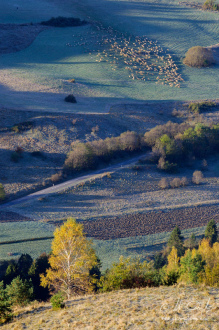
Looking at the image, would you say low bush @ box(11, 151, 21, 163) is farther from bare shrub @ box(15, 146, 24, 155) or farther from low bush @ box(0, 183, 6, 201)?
low bush @ box(0, 183, 6, 201)

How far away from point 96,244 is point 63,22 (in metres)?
93.4

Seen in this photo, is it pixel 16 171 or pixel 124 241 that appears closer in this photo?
pixel 124 241

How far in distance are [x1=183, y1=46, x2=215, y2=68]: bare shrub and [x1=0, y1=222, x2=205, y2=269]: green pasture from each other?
6618cm

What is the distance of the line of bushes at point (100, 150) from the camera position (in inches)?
2212

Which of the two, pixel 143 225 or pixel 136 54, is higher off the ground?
pixel 136 54

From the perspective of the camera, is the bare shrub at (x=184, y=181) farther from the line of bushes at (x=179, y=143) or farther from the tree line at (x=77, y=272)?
the tree line at (x=77, y=272)

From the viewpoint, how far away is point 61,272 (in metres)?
27.0

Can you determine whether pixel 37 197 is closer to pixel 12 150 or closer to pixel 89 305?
pixel 12 150

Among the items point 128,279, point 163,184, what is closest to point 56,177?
point 163,184

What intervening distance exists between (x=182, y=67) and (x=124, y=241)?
67.9 metres

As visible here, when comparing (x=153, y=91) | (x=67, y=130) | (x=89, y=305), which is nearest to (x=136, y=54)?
(x=153, y=91)

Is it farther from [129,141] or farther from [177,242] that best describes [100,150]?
[177,242]

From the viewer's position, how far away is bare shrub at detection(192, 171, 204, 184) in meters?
56.2

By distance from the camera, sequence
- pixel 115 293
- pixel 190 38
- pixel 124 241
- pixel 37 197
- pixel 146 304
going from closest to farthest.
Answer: pixel 146 304 → pixel 115 293 → pixel 124 241 → pixel 37 197 → pixel 190 38
